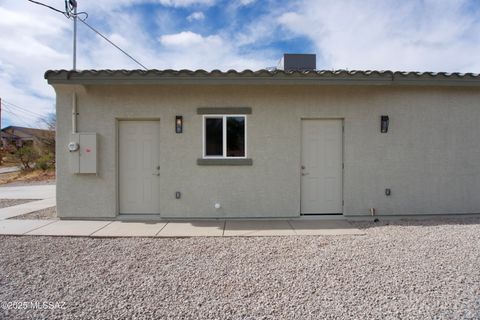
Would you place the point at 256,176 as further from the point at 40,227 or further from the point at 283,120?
the point at 40,227

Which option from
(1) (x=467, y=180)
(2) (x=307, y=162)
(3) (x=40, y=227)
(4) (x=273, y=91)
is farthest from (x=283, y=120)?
(3) (x=40, y=227)

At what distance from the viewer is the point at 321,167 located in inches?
253

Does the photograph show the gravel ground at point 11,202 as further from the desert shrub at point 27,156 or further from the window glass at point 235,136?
the desert shrub at point 27,156

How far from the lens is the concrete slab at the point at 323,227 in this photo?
5.24 m

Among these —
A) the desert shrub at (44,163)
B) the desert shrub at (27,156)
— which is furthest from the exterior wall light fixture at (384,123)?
the desert shrub at (27,156)

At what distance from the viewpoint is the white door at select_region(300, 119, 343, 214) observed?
251 inches

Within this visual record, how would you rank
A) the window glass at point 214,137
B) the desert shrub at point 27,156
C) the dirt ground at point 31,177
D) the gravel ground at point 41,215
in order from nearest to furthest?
the window glass at point 214,137 → the gravel ground at point 41,215 → the dirt ground at point 31,177 → the desert shrub at point 27,156

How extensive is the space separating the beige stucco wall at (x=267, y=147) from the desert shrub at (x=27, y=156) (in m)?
15.7

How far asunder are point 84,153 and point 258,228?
174 inches

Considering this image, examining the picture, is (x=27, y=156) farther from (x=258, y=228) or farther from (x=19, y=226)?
(x=258, y=228)

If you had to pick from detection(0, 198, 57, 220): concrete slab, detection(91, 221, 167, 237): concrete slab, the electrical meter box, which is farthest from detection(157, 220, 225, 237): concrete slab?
detection(0, 198, 57, 220): concrete slab

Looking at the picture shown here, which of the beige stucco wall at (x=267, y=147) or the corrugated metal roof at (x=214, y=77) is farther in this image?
the beige stucco wall at (x=267, y=147)

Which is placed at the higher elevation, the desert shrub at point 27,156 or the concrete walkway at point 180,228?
the desert shrub at point 27,156

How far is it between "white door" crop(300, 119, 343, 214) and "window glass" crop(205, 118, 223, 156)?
2.06 metres
